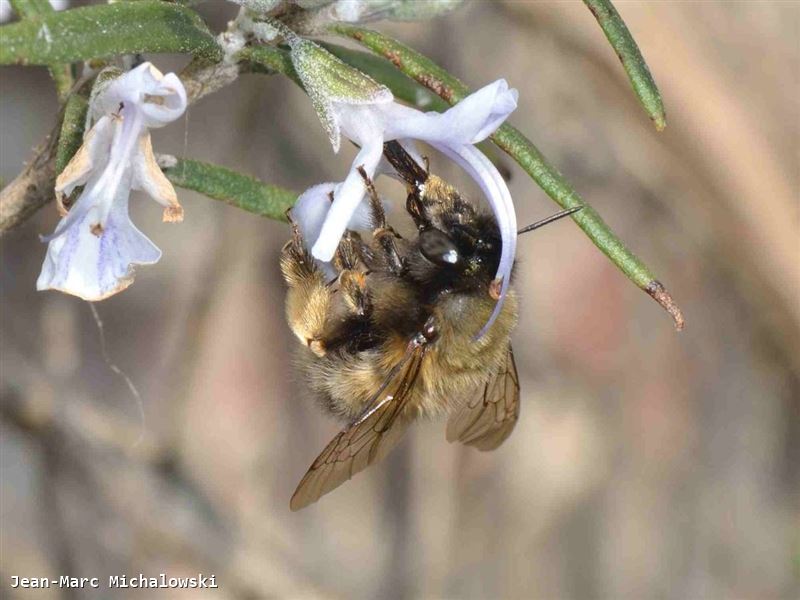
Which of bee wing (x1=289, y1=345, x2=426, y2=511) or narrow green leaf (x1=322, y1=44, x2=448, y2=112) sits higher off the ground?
narrow green leaf (x1=322, y1=44, x2=448, y2=112)

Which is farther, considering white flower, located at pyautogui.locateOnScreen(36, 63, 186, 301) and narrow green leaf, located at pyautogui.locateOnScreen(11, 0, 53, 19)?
narrow green leaf, located at pyautogui.locateOnScreen(11, 0, 53, 19)

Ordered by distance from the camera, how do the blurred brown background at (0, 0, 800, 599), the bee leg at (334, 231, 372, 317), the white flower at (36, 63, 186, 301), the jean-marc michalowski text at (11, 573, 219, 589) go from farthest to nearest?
the blurred brown background at (0, 0, 800, 599) < the jean-marc michalowski text at (11, 573, 219, 589) < the bee leg at (334, 231, 372, 317) < the white flower at (36, 63, 186, 301)

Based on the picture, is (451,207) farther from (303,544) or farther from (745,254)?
(745,254)

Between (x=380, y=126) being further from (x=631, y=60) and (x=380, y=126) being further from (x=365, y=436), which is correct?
(x=365, y=436)

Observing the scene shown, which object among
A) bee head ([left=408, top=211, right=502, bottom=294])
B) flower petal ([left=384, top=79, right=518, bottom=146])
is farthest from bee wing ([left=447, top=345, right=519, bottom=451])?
flower petal ([left=384, top=79, right=518, bottom=146])

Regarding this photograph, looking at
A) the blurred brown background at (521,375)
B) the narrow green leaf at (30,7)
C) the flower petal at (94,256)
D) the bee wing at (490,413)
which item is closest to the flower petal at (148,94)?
the flower petal at (94,256)

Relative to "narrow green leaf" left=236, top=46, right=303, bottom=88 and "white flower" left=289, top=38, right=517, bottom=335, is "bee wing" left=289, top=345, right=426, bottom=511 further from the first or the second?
"narrow green leaf" left=236, top=46, right=303, bottom=88
